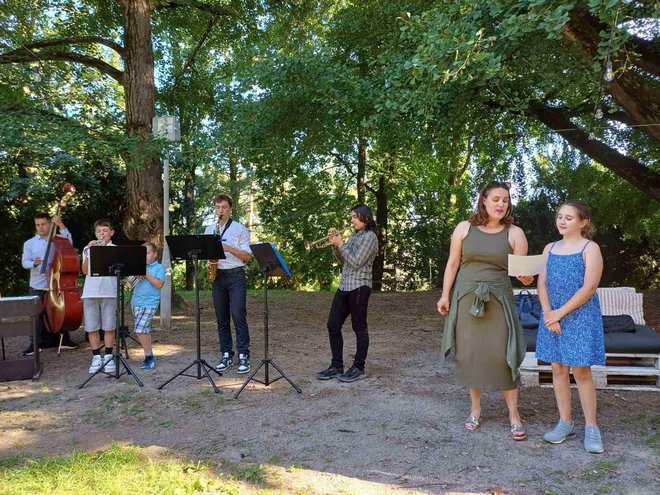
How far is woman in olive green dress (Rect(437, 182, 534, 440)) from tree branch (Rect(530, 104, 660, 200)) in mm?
6027

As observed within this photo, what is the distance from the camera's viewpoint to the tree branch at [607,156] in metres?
9.08

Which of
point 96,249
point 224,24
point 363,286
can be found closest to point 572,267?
point 363,286

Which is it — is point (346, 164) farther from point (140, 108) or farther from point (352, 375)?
point (352, 375)

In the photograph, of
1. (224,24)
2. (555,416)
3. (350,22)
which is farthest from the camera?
(224,24)

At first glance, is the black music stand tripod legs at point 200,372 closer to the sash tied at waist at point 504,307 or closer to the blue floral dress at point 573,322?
the sash tied at waist at point 504,307

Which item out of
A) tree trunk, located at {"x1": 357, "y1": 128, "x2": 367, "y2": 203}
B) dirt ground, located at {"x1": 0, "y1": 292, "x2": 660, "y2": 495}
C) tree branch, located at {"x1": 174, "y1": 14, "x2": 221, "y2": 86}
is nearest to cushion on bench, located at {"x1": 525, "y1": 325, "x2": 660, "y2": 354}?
dirt ground, located at {"x1": 0, "y1": 292, "x2": 660, "y2": 495}

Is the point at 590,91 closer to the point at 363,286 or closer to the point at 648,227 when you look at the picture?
the point at 363,286

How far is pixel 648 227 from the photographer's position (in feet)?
45.4

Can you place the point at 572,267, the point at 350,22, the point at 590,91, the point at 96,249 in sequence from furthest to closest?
the point at 350,22
the point at 590,91
the point at 96,249
the point at 572,267

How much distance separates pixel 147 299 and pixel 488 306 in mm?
3866

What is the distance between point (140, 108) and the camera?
8914 millimetres

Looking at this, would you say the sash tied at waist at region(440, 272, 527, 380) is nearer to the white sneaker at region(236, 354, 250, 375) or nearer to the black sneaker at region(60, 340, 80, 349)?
the white sneaker at region(236, 354, 250, 375)

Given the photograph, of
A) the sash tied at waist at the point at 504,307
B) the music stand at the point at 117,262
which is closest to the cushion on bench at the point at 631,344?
the sash tied at waist at the point at 504,307

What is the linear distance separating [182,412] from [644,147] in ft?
34.4
